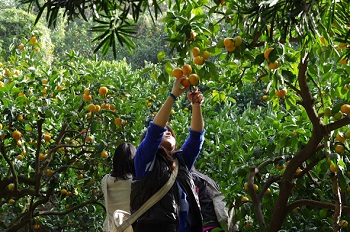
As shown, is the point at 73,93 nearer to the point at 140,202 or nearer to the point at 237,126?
the point at 237,126

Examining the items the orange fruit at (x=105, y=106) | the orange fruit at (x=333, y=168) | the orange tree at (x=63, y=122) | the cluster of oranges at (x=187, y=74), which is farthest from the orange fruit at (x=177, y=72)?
the orange fruit at (x=105, y=106)

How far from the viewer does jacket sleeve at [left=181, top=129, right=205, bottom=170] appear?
11.2 ft

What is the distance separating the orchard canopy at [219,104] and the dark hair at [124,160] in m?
0.38

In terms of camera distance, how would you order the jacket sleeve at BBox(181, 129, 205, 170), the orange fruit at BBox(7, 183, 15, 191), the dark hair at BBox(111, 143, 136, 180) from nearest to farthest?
the jacket sleeve at BBox(181, 129, 205, 170), the dark hair at BBox(111, 143, 136, 180), the orange fruit at BBox(7, 183, 15, 191)

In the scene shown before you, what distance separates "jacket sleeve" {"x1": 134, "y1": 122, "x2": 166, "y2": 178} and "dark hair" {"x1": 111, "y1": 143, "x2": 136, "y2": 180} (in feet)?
1.64

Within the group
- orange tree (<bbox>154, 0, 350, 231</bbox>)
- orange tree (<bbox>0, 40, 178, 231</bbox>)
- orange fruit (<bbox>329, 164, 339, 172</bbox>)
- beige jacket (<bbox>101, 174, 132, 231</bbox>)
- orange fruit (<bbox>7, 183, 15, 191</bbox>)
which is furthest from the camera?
orange fruit (<bbox>7, 183, 15, 191</bbox>)

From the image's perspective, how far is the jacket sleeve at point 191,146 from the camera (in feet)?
11.2

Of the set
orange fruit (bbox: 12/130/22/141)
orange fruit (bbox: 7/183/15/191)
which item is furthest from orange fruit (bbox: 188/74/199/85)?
orange fruit (bbox: 7/183/15/191)

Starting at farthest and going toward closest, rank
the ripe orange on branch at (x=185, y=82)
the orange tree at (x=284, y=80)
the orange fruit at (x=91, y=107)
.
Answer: the orange fruit at (x=91, y=107), the ripe orange on branch at (x=185, y=82), the orange tree at (x=284, y=80)

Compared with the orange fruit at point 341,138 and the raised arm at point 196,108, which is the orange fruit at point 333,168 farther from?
the raised arm at point 196,108

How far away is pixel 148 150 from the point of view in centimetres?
315

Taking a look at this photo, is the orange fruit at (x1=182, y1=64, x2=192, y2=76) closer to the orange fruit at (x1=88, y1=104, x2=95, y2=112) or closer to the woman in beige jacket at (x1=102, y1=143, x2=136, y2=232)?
the woman in beige jacket at (x1=102, y1=143, x2=136, y2=232)

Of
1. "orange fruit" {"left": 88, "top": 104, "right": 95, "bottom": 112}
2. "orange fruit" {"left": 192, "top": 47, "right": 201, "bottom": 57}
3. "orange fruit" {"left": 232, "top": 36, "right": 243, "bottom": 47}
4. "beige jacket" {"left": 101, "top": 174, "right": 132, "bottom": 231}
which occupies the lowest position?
"beige jacket" {"left": 101, "top": 174, "right": 132, "bottom": 231}

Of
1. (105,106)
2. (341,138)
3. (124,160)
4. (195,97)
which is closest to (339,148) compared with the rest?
(341,138)
